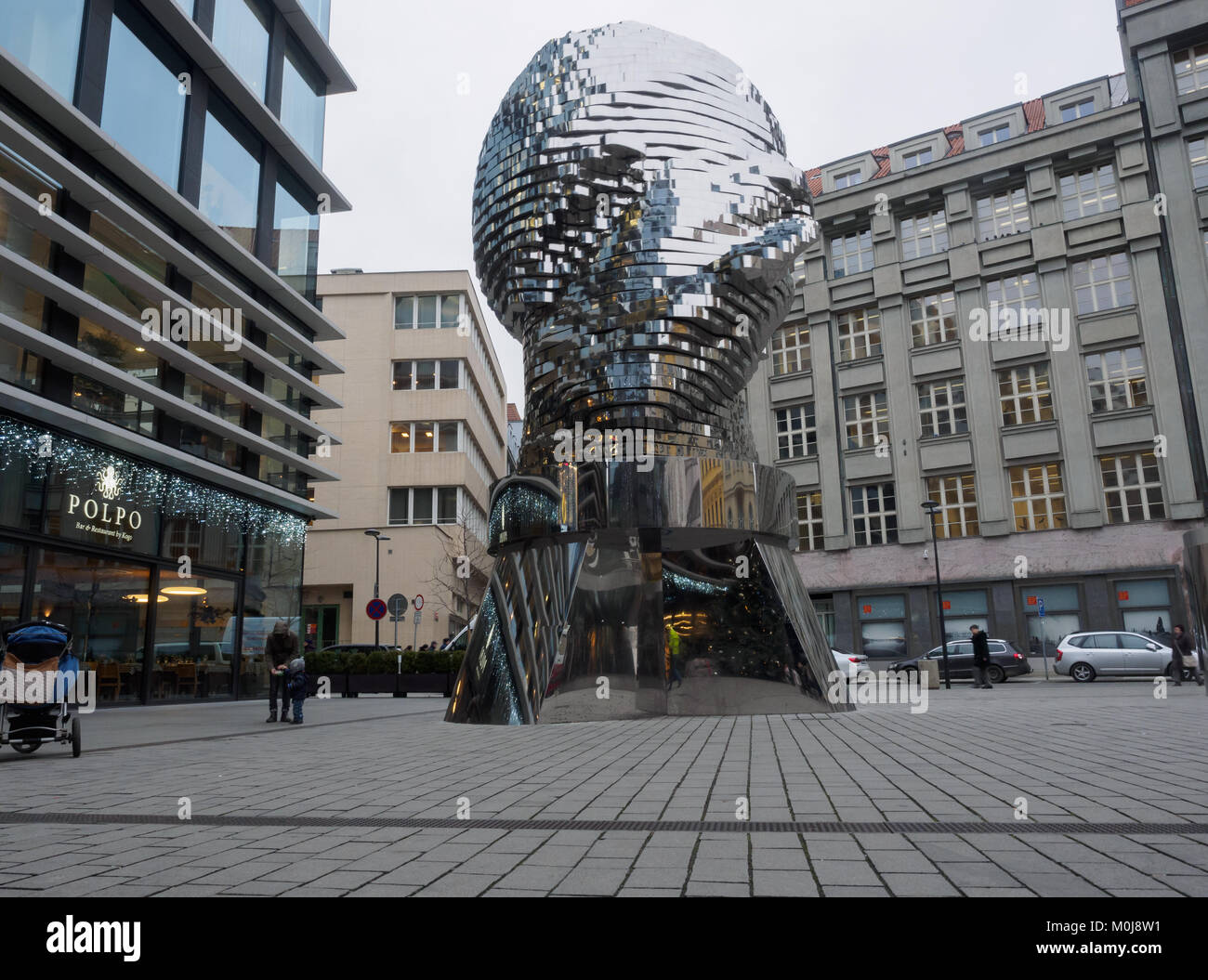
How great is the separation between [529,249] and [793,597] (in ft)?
21.1

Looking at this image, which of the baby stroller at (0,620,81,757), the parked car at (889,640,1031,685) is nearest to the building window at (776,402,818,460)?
the parked car at (889,640,1031,685)

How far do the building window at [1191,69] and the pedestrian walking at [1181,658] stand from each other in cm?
2610

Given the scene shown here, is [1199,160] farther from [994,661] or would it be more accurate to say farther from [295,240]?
[295,240]

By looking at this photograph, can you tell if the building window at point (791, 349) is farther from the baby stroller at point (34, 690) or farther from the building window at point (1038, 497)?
the baby stroller at point (34, 690)

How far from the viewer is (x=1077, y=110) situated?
133 feet

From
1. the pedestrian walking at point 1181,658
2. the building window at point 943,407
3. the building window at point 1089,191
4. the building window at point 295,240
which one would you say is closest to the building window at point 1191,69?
the building window at point 1089,191

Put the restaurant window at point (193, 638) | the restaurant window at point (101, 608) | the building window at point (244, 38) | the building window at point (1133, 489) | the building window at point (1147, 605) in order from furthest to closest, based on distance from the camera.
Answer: the building window at point (1133, 489), the building window at point (1147, 605), the building window at point (244, 38), the restaurant window at point (193, 638), the restaurant window at point (101, 608)

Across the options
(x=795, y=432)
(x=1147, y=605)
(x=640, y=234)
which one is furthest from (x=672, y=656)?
(x=795, y=432)

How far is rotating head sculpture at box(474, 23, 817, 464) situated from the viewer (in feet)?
40.7

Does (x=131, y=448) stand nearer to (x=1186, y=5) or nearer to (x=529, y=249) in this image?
(x=529, y=249)

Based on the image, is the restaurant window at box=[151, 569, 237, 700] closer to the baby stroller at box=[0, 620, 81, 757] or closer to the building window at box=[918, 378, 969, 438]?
the baby stroller at box=[0, 620, 81, 757]

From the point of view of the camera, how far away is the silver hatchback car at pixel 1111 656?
25094 mm

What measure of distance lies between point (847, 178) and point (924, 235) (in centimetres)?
556
